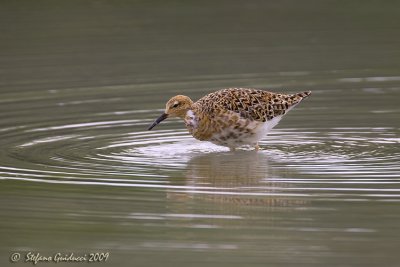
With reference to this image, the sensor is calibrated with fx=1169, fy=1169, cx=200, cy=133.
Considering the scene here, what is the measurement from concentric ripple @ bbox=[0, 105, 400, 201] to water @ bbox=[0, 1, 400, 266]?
3 centimetres

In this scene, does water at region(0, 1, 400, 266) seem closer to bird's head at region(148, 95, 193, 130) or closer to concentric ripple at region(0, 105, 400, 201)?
concentric ripple at region(0, 105, 400, 201)

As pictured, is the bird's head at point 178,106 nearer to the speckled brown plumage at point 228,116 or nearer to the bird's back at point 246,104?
the speckled brown plumage at point 228,116

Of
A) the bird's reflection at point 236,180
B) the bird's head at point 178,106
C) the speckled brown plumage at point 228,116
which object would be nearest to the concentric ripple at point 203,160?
the bird's reflection at point 236,180

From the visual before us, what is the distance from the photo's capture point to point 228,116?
14.2 m

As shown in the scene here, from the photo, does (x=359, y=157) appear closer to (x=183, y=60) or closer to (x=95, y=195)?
(x=95, y=195)

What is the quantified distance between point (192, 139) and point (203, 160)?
1.46 meters

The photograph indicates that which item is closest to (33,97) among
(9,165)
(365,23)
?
(9,165)

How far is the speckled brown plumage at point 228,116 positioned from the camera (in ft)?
46.4

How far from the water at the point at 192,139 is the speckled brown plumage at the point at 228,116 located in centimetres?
25

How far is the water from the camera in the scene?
9938 mm

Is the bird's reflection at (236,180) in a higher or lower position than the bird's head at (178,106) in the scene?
lower

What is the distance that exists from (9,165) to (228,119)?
276cm

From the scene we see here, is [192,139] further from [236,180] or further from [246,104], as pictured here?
[236,180]

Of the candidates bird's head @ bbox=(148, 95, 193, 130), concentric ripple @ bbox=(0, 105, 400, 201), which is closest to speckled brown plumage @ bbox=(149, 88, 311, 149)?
bird's head @ bbox=(148, 95, 193, 130)
